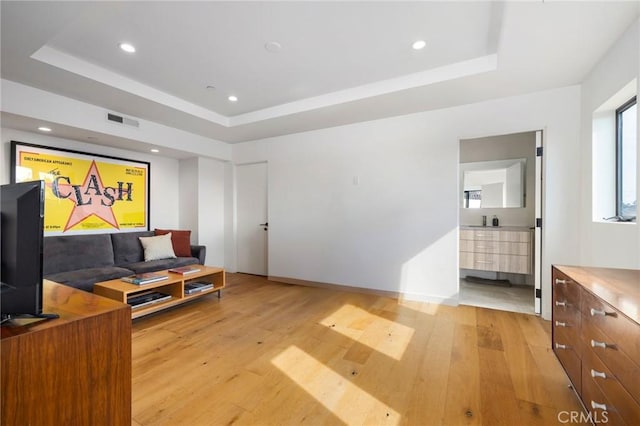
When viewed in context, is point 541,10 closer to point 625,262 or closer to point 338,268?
point 625,262

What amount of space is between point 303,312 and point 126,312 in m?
2.15

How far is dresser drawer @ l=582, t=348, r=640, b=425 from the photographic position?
3.22ft

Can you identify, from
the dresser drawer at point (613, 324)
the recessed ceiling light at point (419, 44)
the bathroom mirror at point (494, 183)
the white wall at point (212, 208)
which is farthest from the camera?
the white wall at point (212, 208)

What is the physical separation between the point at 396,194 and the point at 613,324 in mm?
2564

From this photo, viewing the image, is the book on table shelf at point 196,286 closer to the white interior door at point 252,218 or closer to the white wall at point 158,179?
the white interior door at point 252,218

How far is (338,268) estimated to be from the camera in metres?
3.97

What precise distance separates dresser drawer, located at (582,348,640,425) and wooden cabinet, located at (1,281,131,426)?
1.90 meters

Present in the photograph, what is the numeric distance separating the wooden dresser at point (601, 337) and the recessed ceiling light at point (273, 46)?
2.56 meters

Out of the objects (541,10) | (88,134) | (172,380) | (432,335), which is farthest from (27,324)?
(88,134)

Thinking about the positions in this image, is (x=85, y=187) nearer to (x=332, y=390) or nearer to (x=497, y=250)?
(x=332, y=390)

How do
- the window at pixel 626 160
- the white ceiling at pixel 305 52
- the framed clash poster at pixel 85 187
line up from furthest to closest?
the framed clash poster at pixel 85 187 < the window at pixel 626 160 < the white ceiling at pixel 305 52

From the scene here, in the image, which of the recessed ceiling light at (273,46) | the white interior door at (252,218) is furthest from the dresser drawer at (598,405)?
the white interior door at (252,218)

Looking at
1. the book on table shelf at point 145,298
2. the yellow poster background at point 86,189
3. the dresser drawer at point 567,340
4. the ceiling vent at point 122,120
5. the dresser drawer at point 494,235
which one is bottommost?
the book on table shelf at point 145,298

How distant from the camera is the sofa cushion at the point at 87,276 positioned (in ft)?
9.14
